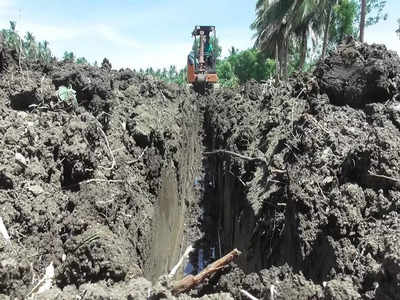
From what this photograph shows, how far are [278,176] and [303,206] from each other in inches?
36.0

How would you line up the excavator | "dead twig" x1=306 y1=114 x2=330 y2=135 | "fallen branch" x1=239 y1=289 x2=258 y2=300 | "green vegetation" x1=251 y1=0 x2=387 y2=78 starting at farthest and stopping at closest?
"green vegetation" x1=251 y1=0 x2=387 y2=78
the excavator
"dead twig" x1=306 y1=114 x2=330 y2=135
"fallen branch" x1=239 y1=289 x2=258 y2=300

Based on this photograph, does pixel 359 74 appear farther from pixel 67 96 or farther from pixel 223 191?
pixel 67 96

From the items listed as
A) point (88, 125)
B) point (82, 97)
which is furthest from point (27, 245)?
point (82, 97)

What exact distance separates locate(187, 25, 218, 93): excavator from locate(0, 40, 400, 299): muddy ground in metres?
9.69

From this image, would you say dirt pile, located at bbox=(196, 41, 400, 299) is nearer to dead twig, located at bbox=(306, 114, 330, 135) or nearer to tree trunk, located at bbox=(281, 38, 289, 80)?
dead twig, located at bbox=(306, 114, 330, 135)

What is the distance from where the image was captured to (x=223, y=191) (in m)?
7.72

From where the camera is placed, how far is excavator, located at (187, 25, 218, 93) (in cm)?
1709

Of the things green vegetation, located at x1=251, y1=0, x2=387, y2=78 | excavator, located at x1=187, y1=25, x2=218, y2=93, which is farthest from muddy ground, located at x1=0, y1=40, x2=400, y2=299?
green vegetation, located at x1=251, y1=0, x2=387, y2=78

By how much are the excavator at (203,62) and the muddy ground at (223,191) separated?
31.8ft

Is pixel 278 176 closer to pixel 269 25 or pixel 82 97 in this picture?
pixel 82 97

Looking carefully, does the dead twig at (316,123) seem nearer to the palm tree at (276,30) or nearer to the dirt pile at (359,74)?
the dirt pile at (359,74)

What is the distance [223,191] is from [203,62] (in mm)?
10377

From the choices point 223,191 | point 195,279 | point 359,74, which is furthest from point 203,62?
point 195,279

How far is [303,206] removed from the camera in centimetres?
391
